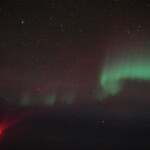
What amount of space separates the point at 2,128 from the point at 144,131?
8.15ft

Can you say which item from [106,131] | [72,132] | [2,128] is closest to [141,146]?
[106,131]

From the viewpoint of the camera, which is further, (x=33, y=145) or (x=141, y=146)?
(x=141, y=146)

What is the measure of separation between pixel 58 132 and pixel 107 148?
1.01 m

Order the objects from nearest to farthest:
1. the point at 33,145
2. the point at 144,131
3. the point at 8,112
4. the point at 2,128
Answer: the point at 33,145 → the point at 2,128 → the point at 144,131 → the point at 8,112

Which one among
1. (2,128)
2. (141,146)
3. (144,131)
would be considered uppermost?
(144,131)

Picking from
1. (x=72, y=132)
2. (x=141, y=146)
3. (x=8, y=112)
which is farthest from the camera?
(x=8, y=112)

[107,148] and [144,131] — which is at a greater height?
[144,131]

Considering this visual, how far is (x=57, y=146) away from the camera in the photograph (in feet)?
8.96

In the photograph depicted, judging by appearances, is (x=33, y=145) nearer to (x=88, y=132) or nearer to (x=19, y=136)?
(x=19, y=136)

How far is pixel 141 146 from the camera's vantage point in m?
3.00

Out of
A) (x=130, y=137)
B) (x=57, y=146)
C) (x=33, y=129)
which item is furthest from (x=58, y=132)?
(x=130, y=137)

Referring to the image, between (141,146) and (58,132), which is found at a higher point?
(58,132)

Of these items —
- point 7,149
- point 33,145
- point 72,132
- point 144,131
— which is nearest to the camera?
point 7,149

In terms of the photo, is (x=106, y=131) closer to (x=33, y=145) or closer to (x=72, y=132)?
(x=72, y=132)
